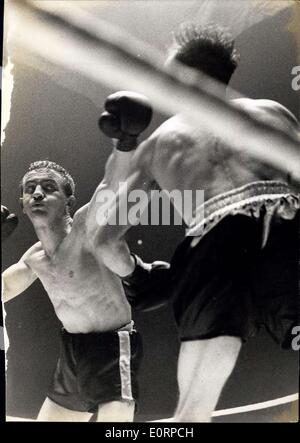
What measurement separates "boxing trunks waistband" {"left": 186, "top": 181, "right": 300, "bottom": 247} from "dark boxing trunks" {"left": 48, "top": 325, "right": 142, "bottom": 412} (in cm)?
29

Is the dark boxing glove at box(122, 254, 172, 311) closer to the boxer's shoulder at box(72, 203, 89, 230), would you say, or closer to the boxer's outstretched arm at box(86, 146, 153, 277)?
the boxer's outstretched arm at box(86, 146, 153, 277)

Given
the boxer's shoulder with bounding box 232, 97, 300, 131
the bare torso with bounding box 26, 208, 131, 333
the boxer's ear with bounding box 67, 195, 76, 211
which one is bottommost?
the bare torso with bounding box 26, 208, 131, 333

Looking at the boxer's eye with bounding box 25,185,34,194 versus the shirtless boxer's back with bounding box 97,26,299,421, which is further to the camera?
the boxer's eye with bounding box 25,185,34,194

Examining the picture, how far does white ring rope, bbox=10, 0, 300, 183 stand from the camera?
1.39 m

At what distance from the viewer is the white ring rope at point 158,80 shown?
1.39 metres

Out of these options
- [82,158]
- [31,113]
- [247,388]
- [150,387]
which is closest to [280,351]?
[247,388]

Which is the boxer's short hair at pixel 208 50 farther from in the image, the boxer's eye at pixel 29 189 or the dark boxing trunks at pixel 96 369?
the dark boxing trunks at pixel 96 369

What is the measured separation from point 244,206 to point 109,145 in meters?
0.34

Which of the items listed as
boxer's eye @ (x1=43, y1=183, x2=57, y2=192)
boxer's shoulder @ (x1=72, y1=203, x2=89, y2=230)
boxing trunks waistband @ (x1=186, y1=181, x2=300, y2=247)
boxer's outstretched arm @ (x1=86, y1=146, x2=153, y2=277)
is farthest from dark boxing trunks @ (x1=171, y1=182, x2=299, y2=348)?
boxer's eye @ (x1=43, y1=183, x2=57, y2=192)

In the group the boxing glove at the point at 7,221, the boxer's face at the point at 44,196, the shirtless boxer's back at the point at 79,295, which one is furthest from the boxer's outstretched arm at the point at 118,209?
the boxing glove at the point at 7,221

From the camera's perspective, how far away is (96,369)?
1408mm

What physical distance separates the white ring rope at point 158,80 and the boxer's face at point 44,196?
26cm

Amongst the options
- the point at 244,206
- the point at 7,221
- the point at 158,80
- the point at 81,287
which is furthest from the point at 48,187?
the point at 244,206

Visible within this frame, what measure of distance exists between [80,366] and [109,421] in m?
0.14
